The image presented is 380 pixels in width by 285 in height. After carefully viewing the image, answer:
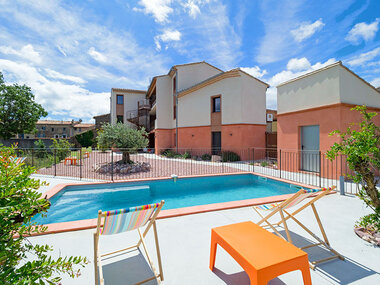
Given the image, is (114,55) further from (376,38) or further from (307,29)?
(376,38)

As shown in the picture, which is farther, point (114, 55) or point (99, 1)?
point (114, 55)

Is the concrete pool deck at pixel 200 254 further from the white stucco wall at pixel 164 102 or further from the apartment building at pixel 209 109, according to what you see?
the white stucco wall at pixel 164 102

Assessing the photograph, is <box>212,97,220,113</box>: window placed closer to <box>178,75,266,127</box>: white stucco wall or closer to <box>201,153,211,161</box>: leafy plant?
<box>178,75,266,127</box>: white stucco wall

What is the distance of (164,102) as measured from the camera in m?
19.9

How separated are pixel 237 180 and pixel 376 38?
970 centimetres

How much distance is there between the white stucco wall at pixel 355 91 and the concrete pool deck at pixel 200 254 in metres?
5.76

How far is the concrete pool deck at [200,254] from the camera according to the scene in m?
2.17

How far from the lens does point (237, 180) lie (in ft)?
29.8

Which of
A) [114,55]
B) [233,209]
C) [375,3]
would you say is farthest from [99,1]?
[375,3]

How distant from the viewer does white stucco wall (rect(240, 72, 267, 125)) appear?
1469cm

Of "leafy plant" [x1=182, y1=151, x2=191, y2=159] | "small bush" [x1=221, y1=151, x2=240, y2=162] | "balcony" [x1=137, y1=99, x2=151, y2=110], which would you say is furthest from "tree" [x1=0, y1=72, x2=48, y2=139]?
"small bush" [x1=221, y1=151, x2=240, y2=162]

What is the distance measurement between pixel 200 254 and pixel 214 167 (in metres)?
8.90

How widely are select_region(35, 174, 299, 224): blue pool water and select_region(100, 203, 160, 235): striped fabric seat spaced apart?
3836mm

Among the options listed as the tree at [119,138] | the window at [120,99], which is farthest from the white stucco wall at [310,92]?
the window at [120,99]
